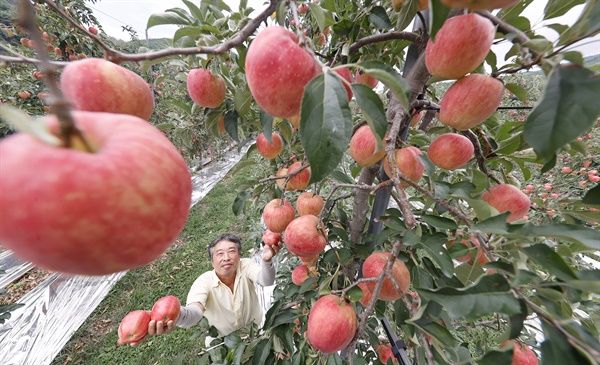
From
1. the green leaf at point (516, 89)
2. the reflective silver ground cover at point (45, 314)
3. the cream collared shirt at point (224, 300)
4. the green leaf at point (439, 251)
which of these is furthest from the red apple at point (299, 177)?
the reflective silver ground cover at point (45, 314)

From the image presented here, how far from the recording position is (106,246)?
0.87 feet

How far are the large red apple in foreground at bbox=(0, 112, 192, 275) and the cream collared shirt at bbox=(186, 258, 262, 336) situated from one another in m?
1.58

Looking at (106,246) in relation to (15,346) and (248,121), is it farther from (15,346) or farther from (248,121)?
(15,346)

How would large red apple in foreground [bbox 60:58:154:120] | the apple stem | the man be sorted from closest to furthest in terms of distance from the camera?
the apple stem, large red apple in foreground [bbox 60:58:154:120], the man

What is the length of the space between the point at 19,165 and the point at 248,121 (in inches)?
32.7

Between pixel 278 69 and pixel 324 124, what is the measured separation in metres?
0.14

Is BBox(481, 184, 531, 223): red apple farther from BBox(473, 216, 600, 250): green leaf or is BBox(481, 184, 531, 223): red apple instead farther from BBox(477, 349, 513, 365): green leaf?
BBox(477, 349, 513, 365): green leaf

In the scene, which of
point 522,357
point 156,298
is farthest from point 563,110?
point 156,298

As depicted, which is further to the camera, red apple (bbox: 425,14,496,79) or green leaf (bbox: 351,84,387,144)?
red apple (bbox: 425,14,496,79)

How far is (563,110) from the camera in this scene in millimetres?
323

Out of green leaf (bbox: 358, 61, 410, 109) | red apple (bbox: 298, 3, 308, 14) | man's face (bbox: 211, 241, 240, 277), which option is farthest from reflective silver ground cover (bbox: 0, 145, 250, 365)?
Answer: green leaf (bbox: 358, 61, 410, 109)

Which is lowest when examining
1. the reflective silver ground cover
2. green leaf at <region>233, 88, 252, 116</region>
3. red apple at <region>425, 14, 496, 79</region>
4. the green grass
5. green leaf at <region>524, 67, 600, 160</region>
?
the green grass

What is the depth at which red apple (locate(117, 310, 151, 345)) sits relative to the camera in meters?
1.03

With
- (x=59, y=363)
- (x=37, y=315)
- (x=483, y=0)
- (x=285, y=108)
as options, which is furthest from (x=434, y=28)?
(x=37, y=315)
